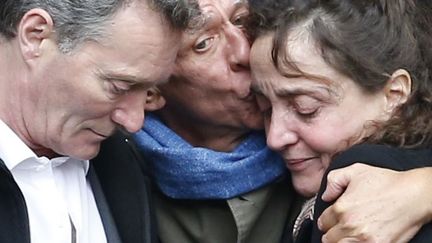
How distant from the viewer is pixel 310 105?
2193mm

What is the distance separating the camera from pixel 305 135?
7.33ft

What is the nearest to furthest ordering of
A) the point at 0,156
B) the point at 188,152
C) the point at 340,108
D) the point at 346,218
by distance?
the point at 346,218
the point at 0,156
the point at 340,108
the point at 188,152

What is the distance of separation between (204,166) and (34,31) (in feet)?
1.79

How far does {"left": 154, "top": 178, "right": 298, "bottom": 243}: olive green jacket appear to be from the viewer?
7.94 ft

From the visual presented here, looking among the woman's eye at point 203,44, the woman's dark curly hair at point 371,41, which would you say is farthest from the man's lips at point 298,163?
the woman's eye at point 203,44

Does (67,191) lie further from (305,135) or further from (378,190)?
(378,190)

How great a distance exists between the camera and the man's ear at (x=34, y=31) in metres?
2.00

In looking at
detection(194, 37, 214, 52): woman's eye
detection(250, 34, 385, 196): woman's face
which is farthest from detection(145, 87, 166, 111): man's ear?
detection(250, 34, 385, 196): woman's face

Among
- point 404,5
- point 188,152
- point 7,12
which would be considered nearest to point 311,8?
point 404,5

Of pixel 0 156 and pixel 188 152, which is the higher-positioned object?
pixel 0 156

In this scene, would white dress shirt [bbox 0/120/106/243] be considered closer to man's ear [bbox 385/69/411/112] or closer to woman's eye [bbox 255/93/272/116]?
woman's eye [bbox 255/93/272/116]

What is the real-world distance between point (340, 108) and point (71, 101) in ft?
1.90

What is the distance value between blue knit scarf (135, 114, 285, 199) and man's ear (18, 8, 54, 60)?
0.47 meters

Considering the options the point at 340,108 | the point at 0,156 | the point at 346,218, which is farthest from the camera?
the point at 340,108
